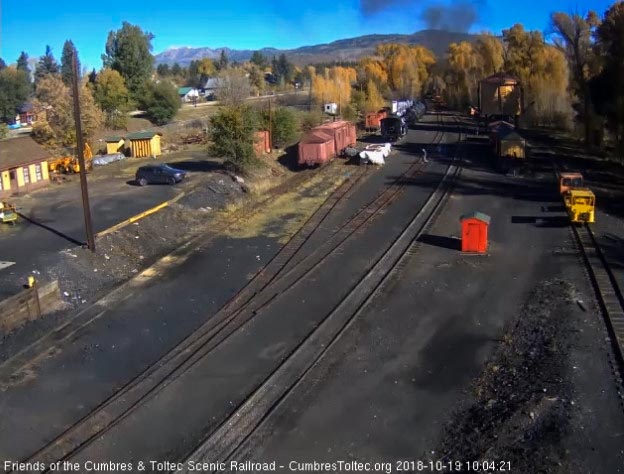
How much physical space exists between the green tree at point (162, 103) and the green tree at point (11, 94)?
23.2 meters

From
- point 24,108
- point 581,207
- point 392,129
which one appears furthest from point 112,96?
point 581,207

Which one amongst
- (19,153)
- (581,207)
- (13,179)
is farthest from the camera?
(19,153)

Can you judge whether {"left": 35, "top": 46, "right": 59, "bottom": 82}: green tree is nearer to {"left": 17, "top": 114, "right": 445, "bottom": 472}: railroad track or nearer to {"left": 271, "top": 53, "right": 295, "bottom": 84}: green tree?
{"left": 271, "top": 53, "right": 295, "bottom": 84}: green tree

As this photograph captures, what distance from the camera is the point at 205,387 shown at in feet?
35.9

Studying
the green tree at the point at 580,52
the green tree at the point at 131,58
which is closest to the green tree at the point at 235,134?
the green tree at the point at 580,52

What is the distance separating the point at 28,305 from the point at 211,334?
476 cm

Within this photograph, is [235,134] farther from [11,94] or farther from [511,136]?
[11,94]

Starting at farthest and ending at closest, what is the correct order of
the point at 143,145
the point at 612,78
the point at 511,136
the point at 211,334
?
the point at 143,145 → the point at 511,136 → the point at 612,78 → the point at 211,334

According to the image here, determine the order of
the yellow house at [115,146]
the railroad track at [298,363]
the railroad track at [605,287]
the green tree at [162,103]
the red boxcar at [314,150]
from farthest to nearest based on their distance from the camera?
the green tree at [162,103], the yellow house at [115,146], the red boxcar at [314,150], the railroad track at [605,287], the railroad track at [298,363]

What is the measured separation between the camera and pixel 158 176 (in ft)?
98.9

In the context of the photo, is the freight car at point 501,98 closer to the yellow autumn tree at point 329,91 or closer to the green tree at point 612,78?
the yellow autumn tree at point 329,91

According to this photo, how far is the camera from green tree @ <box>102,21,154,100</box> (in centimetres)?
7556

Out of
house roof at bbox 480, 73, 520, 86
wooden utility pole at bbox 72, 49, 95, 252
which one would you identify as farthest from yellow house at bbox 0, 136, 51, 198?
house roof at bbox 480, 73, 520, 86

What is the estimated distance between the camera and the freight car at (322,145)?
35.2 metres
